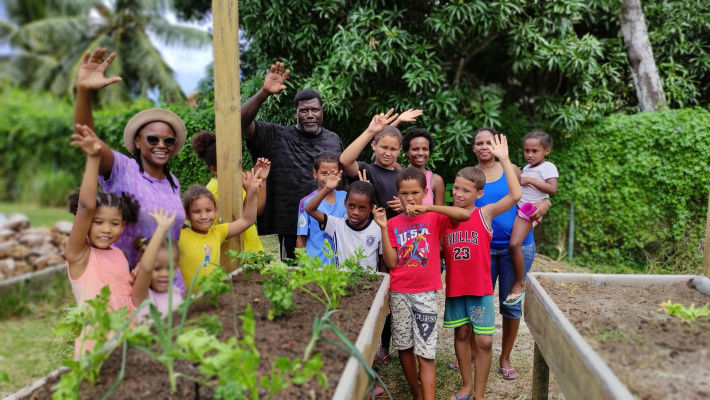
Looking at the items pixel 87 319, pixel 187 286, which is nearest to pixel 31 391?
pixel 87 319

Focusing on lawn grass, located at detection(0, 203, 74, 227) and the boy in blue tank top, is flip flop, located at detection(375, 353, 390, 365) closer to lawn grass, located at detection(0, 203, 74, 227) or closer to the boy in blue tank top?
the boy in blue tank top

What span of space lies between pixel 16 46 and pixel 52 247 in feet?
53.6

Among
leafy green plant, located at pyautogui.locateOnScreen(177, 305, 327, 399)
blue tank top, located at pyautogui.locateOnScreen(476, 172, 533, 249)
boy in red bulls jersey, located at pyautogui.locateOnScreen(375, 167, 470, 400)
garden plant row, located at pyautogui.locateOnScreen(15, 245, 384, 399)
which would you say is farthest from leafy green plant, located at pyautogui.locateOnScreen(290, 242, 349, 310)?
blue tank top, located at pyautogui.locateOnScreen(476, 172, 533, 249)

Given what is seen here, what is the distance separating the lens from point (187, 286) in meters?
2.21

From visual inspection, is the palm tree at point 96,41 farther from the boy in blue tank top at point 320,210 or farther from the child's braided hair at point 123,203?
the child's braided hair at point 123,203

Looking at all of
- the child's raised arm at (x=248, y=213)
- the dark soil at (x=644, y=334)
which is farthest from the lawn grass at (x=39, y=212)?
the dark soil at (x=644, y=334)

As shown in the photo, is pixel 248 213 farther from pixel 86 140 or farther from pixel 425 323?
pixel 425 323

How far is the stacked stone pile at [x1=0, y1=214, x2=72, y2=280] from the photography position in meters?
7.52

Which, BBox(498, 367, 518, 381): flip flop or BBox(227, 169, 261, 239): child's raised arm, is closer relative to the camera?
BBox(227, 169, 261, 239): child's raised arm

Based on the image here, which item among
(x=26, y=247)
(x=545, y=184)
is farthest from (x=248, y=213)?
(x=26, y=247)

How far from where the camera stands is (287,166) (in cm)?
364

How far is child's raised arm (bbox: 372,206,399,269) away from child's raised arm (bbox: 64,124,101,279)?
141 centimetres

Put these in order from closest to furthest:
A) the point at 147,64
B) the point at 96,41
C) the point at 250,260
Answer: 1. the point at 250,260
2. the point at 147,64
3. the point at 96,41

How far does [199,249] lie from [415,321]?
1.33 meters
